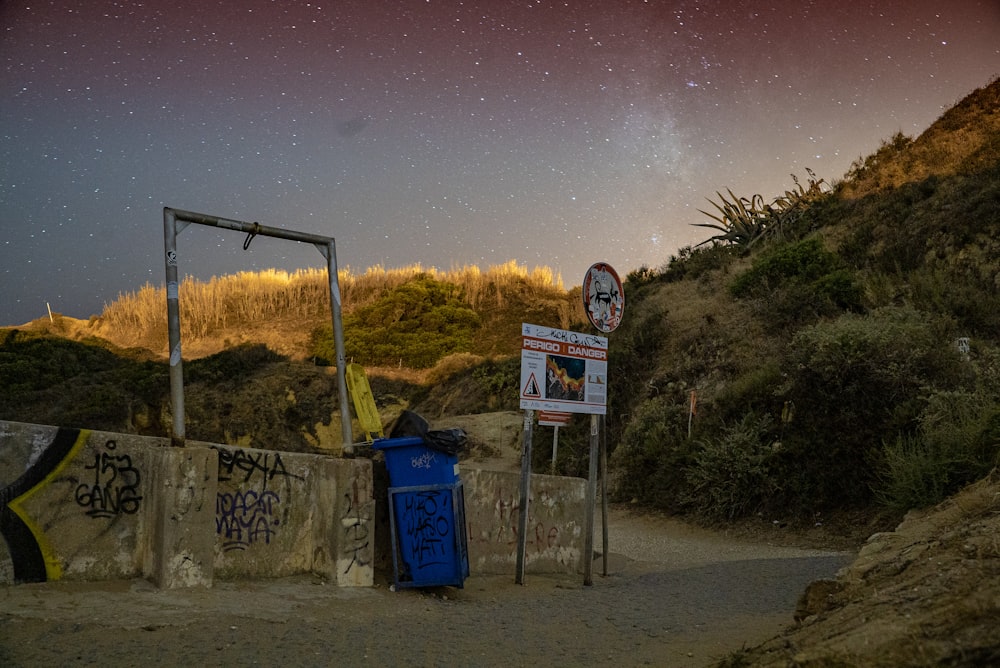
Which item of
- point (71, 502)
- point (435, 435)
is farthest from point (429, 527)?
point (71, 502)

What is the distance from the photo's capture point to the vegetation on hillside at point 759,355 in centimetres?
1404

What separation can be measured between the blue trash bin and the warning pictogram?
1534mm

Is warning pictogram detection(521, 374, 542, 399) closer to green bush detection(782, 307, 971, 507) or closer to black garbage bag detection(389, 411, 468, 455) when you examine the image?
black garbage bag detection(389, 411, 468, 455)

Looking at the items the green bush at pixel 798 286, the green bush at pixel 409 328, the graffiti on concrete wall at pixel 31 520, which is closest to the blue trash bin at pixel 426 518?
the graffiti on concrete wall at pixel 31 520

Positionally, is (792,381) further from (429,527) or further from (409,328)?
(409,328)

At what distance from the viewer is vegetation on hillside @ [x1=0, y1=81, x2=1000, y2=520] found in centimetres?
1404

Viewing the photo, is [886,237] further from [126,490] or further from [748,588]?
[126,490]

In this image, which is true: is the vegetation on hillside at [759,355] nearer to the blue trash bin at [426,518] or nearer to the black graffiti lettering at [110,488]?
the blue trash bin at [426,518]

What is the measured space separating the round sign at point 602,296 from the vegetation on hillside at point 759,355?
15.7 ft

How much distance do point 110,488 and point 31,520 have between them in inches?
22.9

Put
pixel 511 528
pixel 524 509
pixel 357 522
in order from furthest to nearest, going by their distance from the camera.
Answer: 1. pixel 511 528
2. pixel 524 509
3. pixel 357 522

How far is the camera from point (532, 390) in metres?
8.72

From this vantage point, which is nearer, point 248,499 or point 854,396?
point 248,499

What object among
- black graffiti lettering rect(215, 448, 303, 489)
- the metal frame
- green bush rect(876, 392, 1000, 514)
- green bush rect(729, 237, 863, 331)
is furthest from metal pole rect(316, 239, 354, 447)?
green bush rect(729, 237, 863, 331)
